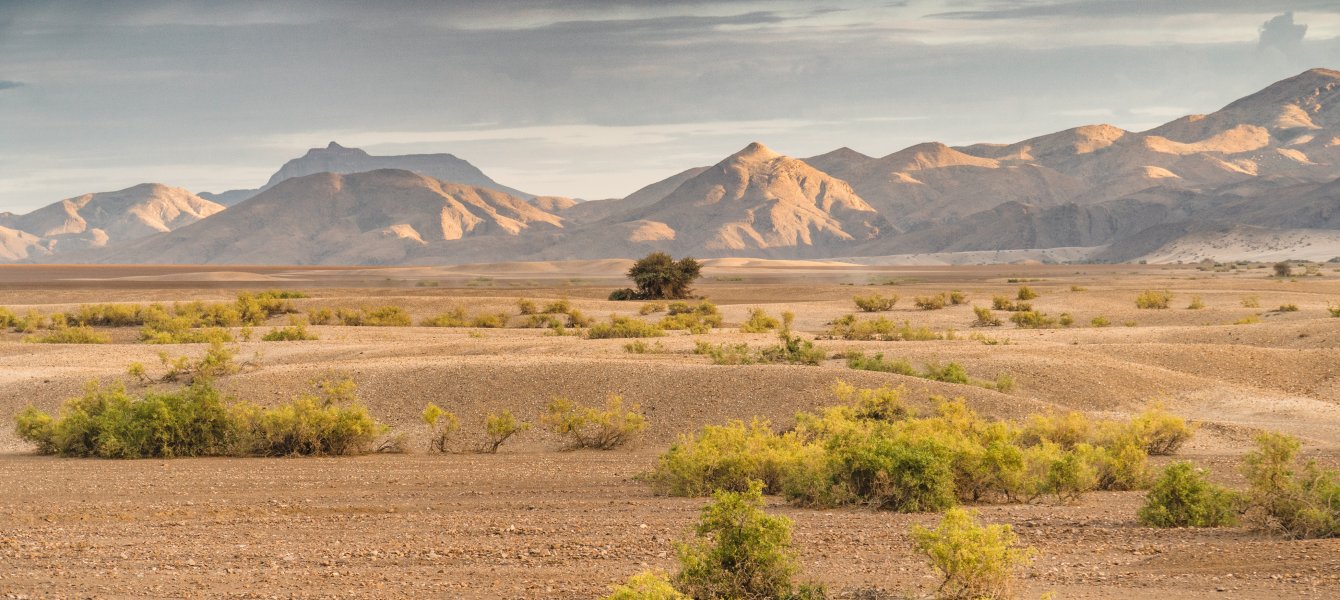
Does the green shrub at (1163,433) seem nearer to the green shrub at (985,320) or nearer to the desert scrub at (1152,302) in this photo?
the green shrub at (985,320)

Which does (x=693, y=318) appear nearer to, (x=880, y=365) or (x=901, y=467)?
(x=880, y=365)

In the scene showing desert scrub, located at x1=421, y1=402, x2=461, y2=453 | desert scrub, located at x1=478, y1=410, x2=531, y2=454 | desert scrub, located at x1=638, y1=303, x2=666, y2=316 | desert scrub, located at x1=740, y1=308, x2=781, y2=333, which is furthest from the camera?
desert scrub, located at x1=638, y1=303, x2=666, y2=316

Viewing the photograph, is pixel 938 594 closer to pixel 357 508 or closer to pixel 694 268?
pixel 357 508

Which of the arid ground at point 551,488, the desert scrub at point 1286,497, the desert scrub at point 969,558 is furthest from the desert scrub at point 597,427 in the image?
the desert scrub at point 969,558

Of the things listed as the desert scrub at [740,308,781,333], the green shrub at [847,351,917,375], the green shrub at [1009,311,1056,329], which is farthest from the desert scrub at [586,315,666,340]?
the green shrub at [1009,311,1056,329]

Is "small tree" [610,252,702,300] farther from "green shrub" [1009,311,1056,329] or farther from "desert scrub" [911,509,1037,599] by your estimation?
"desert scrub" [911,509,1037,599]

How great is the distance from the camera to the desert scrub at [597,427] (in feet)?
64.0

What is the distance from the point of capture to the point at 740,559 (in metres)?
8.98

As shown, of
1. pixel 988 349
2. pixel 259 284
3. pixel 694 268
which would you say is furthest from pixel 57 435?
pixel 259 284

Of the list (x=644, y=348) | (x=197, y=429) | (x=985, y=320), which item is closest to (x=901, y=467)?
(x=197, y=429)

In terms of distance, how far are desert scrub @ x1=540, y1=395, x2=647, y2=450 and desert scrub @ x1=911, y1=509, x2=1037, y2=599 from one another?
10717 mm

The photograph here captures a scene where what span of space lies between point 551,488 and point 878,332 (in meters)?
23.4

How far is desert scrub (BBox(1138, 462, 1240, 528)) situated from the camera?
12008 mm

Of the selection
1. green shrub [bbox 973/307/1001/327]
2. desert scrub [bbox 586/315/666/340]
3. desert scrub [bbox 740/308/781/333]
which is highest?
desert scrub [bbox 586/315/666/340]
